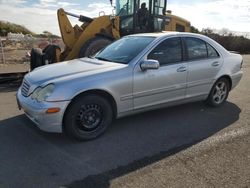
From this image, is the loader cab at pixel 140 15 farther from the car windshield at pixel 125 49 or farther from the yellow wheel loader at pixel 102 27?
the car windshield at pixel 125 49

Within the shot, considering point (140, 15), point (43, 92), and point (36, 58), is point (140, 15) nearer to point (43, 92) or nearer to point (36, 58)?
point (36, 58)

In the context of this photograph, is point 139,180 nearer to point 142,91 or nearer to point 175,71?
point 142,91

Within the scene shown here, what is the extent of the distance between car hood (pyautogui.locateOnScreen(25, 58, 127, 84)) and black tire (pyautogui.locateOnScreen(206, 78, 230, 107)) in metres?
2.31

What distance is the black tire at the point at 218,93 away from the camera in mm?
6289

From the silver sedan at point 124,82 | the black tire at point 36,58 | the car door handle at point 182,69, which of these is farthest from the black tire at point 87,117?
the black tire at point 36,58

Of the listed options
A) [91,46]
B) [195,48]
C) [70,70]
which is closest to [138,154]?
[70,70]

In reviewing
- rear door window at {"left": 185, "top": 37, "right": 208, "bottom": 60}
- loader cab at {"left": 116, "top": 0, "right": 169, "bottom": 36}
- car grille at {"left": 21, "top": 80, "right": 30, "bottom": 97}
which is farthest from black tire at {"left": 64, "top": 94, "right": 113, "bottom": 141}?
loader cab at {"left": 116, "top": 0, "right": 169, "bottom": 36}

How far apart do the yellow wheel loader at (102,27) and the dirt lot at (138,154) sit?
390cm

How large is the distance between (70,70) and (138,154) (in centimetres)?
174

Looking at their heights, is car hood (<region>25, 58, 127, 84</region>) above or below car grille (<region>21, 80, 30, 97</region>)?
above

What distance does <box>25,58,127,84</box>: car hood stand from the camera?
4609mm

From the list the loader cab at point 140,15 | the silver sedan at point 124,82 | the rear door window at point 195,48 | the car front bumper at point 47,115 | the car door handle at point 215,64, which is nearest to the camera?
the car front bumper at point 47,115

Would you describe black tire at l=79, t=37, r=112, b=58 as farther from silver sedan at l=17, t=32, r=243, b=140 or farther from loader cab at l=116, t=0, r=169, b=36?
silver sedan at l=17, t=32, r=243, b=140

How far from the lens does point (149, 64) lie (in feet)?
16.0
